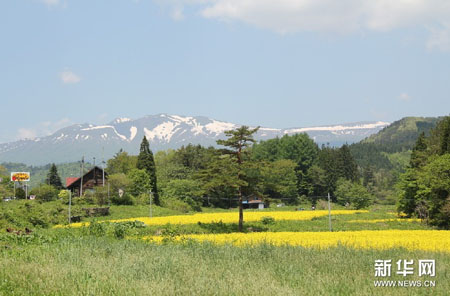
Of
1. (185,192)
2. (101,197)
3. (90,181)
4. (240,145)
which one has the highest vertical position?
(240,145)

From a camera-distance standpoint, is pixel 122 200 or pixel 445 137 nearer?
pixel 445 137

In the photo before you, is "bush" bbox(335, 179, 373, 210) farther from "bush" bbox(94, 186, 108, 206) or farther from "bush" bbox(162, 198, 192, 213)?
"bush" bbox(94, 186, 108, 206)

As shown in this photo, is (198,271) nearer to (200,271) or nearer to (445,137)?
(200,271)

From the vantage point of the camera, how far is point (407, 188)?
4231 cm

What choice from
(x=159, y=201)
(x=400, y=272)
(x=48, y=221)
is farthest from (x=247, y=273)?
(x=159, y=201)

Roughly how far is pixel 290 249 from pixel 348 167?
92.8 meters

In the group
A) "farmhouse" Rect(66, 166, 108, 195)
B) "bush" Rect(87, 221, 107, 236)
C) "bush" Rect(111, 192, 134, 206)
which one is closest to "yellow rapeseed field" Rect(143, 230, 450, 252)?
"bush" Rect(87, 221, 107, 236)

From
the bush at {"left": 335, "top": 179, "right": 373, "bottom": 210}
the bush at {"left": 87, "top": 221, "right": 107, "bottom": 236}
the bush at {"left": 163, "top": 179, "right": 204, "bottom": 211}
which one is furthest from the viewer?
the bush at {"left": 163, "top": 179, "right": 204, "bottom": 211}

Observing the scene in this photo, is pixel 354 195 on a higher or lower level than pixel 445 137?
lower

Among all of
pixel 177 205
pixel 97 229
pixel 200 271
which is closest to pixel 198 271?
pixel 200 271

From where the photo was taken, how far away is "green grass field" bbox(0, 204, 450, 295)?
28.3 ft

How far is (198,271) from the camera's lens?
33.2ft

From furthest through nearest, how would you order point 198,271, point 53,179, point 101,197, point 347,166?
1. point 53,179
2. point 347,166
3. point 101,197
4. point 198,271

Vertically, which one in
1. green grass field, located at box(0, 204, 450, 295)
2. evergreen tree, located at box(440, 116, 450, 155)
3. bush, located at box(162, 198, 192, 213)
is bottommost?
bush, located at box(162, 198, 192, 213)
